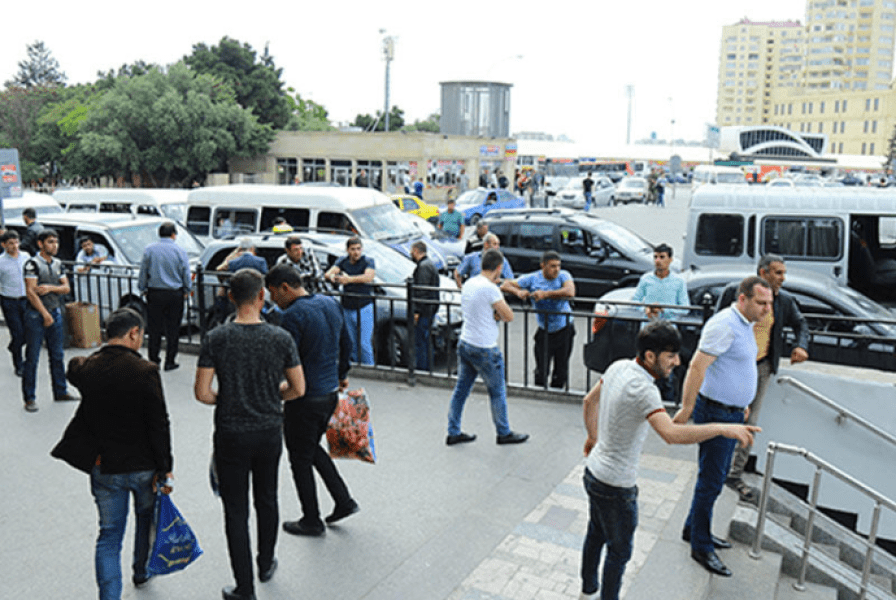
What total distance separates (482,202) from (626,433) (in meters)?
26.7

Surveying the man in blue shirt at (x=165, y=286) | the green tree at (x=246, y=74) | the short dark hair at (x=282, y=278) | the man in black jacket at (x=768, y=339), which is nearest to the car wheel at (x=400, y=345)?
the man in blue shirt at (x=165, y=286)

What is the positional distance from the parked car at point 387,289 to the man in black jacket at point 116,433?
14.7 ft

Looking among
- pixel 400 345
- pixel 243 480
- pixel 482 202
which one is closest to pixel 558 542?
pixel 243 480

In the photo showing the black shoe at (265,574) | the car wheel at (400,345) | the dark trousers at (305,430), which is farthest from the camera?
the car wheel at (400,345)

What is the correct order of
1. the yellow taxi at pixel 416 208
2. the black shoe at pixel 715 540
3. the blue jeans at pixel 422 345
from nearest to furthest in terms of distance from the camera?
the black shoe at pixel 715 540, the blue jeans at pixel 422 345, the yellow taxi at pixel 416 208

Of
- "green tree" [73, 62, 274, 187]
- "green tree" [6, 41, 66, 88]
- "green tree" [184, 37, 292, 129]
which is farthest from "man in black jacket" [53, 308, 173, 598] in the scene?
"green tree" [6, 41, 66, 88]

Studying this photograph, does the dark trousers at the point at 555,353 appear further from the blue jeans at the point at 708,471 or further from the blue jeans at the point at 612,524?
the blue jeans at the point at 612,524

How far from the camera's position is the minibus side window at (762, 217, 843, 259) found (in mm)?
12062

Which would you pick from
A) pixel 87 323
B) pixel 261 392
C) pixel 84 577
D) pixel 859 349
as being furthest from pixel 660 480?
pixel 87 323

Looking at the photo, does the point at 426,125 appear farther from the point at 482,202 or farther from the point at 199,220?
the point at 199,220

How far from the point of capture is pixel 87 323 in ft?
35.4

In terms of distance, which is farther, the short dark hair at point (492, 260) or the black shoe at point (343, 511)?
the short dark hair at point (492, 260)

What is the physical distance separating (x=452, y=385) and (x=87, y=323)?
5.21 metres

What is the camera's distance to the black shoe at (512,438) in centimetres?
724
